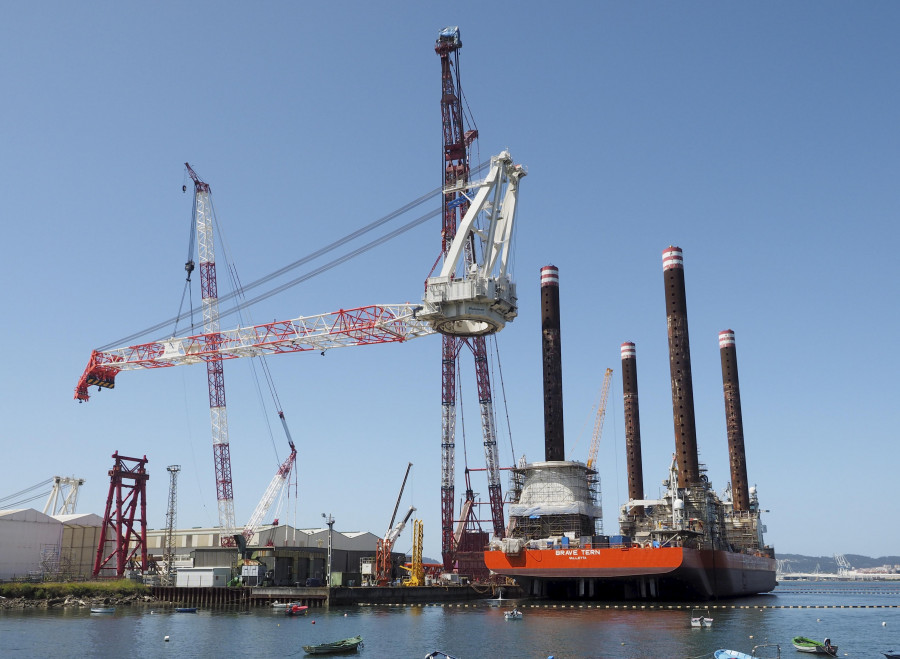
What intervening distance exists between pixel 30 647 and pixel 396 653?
22.3 metres

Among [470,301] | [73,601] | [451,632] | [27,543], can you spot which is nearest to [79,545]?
[27,543]

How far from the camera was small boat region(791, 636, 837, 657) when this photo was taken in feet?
139

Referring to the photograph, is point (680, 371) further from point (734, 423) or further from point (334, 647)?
point (334, 647)

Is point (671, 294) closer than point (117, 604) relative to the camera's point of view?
No

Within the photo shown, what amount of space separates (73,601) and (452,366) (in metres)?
51.6

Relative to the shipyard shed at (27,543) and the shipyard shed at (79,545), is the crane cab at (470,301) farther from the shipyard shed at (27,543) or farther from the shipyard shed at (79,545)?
the shipyard shed at (79,545)

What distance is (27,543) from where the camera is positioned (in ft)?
307

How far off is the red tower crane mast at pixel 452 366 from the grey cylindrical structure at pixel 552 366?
8.79m

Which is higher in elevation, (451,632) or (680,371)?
(680,371)

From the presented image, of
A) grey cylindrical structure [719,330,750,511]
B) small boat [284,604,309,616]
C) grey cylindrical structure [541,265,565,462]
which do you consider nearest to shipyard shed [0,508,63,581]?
small boat [284,604,309,616]

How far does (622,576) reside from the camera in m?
67.0

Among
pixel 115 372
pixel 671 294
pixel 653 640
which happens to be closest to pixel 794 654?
pixel 653 640

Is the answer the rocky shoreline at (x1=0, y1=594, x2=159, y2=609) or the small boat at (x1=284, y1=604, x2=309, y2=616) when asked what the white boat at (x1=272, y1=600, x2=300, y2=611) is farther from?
the rocky shoreline at (x1=0, y1=594, x2=159, y2=609)

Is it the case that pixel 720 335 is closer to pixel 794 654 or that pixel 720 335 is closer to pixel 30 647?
pixel 794 654
